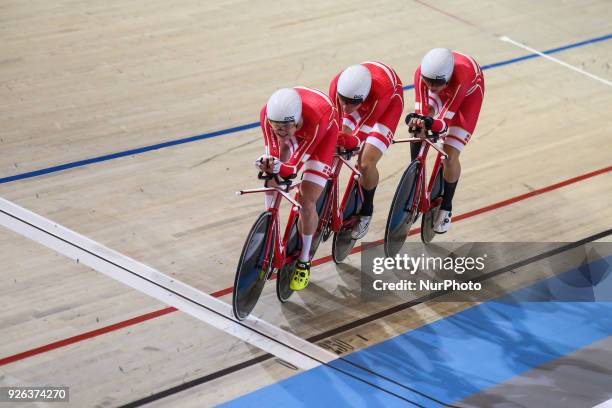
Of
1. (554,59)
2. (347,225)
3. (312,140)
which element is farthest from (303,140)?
(554,59)

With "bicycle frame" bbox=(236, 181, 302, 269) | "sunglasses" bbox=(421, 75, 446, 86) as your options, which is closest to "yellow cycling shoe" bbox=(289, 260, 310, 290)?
"bicycle frame" bbox=(236, 181, 302, 269)

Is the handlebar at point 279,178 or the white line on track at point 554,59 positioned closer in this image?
the handlebar at point 279,178

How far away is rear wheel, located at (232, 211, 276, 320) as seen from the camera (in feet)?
15.1

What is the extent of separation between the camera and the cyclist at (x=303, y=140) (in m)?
4.42

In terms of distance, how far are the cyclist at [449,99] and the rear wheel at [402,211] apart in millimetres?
A: 238

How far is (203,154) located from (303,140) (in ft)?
6.53

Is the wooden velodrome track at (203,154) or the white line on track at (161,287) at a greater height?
the wooden velodrome track at (203,154)

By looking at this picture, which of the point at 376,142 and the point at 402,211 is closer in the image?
the point at 376,142

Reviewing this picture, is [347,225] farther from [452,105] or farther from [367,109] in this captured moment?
[452,105]

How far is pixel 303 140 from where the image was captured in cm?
464

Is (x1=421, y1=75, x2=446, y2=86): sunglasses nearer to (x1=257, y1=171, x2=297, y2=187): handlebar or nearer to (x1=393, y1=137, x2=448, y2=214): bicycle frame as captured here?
(x1=393, y1=137, x2=448, y2=214): bicycle frame

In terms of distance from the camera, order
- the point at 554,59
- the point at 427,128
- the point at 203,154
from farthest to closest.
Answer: the point at 554,59 → the point at 203,154 → the point at 427,128

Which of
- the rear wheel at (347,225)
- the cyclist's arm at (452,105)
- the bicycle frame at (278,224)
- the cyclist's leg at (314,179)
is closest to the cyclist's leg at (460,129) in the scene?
the cyclist's arm at (452,105)

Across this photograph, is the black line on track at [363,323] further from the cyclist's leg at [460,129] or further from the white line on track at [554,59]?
the white line on track at [554,59]
